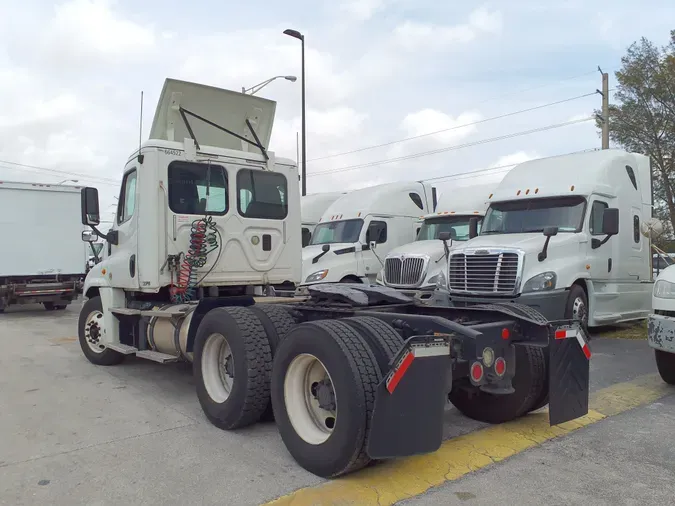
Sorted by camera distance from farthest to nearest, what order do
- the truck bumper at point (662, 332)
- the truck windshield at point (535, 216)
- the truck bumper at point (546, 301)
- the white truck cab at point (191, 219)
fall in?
the truck windshield at point (535, 216) < the truck bumper at point (546, 301) < the white truck cab at point (191, 219) < the truck bumper at point (662, 332)

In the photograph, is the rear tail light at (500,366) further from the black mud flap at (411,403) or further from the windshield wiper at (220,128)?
the windshield wiper at (220,128)

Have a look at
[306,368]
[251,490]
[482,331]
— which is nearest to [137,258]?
[306,368]

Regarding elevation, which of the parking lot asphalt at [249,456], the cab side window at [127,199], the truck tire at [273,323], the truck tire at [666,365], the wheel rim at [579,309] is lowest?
the parking lot asphalt at [249,456]

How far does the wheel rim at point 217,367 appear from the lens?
5.16 meters

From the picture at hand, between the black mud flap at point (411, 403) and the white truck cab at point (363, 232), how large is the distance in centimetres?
889

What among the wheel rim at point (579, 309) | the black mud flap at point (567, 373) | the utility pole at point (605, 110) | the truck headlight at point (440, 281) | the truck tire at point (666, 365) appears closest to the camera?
the black mud flap at point (567, 373)

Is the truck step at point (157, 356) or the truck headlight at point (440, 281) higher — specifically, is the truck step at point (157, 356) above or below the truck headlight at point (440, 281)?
below

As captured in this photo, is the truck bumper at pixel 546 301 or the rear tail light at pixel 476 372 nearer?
the rear tail light at pixel 476 372

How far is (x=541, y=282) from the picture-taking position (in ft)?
28.8

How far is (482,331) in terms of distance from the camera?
13.2 feet

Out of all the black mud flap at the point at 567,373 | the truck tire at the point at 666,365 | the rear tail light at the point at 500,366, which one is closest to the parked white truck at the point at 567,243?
the truck tire at the point at 666,365

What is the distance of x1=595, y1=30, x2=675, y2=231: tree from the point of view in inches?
890

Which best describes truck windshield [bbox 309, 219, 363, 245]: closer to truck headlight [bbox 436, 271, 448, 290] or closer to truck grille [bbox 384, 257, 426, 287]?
truck grille [bbox 384, 257, 426, 287]

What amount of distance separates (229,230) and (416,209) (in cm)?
843
